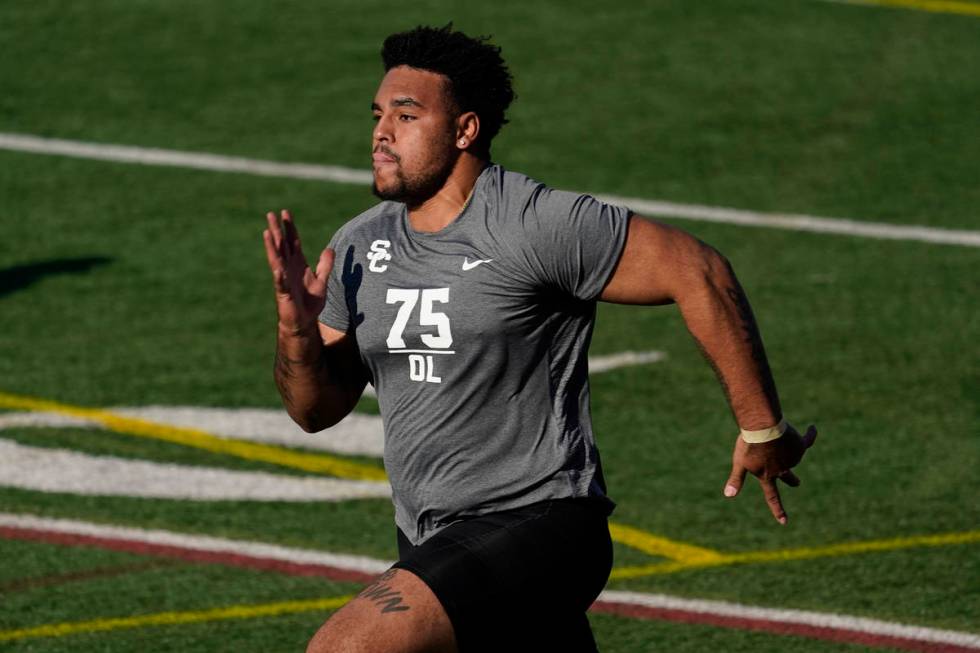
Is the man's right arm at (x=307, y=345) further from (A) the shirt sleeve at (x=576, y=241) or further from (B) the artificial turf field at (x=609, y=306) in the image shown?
(B) the artificial turf field at (x=609, y=306)

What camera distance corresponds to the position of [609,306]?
1165 centimetres

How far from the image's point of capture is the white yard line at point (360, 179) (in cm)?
1265

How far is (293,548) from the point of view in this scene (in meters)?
8.32

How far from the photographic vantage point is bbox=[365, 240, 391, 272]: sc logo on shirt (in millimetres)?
5520

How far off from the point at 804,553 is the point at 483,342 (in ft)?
10.6

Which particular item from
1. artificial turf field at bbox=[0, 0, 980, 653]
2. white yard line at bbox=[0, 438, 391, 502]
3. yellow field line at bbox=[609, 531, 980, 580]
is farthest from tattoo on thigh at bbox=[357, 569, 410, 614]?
white yard line at bbox=[0, 438, 391, 502]

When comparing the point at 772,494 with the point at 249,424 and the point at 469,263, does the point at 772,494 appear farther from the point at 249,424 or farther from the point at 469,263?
the point at 249,424

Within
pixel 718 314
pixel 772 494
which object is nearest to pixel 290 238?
pixel 718 314

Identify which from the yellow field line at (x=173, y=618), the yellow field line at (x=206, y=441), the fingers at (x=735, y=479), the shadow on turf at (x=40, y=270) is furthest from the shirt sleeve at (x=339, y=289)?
the shadow on turf at (x=40, y=270)

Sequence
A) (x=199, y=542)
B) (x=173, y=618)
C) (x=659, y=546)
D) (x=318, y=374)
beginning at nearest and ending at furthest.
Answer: (x=318, y=374)
(x=173, y=618)
(x=659, y=546)
(x=199, y=542)

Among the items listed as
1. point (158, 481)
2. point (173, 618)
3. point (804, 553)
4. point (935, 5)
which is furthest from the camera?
point (935, 5)

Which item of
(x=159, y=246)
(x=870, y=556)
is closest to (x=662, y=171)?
(x=159, y=246)

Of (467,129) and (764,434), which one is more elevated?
(467,129)

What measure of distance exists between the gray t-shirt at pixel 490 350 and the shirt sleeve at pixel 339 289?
5.5 inches
